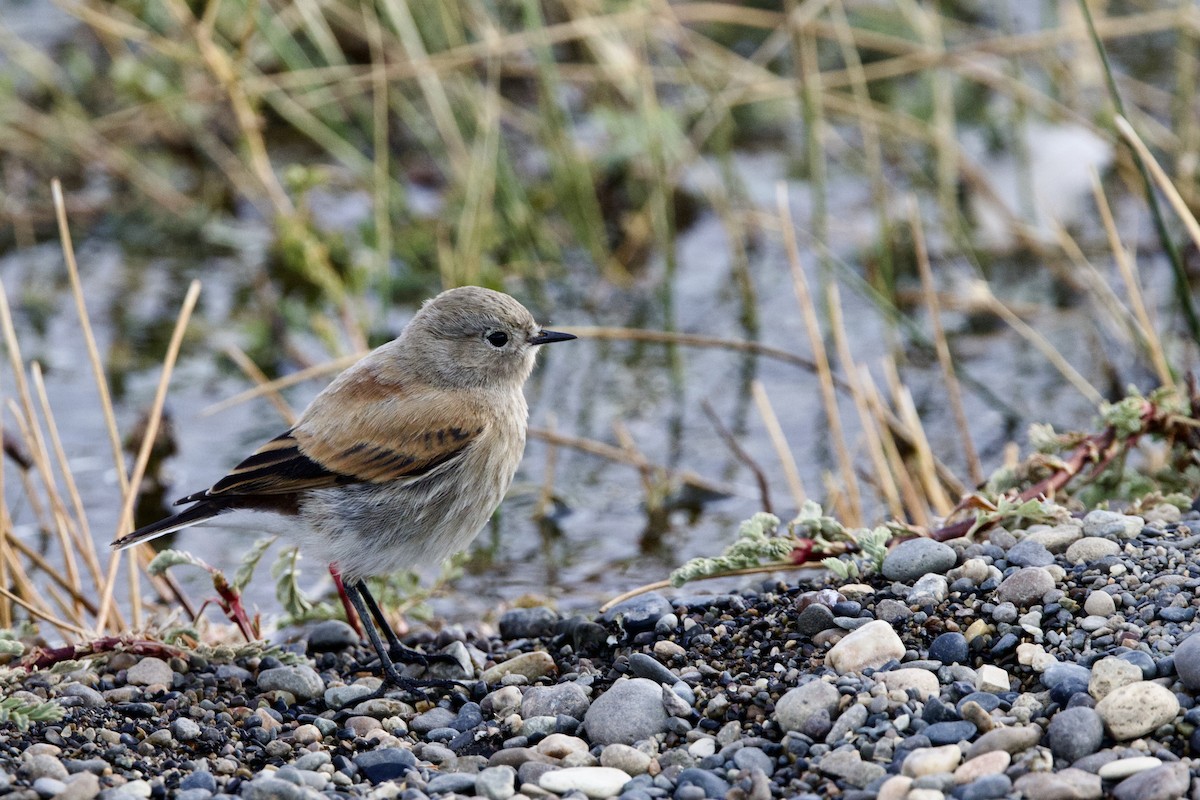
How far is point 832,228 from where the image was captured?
8992 millimetres

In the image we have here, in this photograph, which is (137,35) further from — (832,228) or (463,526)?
(832,228)

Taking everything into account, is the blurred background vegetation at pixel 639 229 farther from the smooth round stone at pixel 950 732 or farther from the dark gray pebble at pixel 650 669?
the smooth round stone at pixel 950 732

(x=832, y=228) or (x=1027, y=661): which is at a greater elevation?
(x=832, y=228)

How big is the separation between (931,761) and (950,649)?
1.90 ft

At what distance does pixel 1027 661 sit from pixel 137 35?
522cm

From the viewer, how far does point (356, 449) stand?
4730mm

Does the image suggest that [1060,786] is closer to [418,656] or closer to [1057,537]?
[1057,537]

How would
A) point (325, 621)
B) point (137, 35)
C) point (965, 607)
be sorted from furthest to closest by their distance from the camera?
point (137, 35), point (325, 621), point (965, 607)

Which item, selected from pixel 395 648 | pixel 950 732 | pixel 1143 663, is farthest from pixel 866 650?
pixel 395 648

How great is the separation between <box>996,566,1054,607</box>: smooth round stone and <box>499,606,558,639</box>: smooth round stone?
150cm

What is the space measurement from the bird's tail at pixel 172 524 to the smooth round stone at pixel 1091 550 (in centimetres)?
254

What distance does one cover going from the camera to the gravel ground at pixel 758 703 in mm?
3354

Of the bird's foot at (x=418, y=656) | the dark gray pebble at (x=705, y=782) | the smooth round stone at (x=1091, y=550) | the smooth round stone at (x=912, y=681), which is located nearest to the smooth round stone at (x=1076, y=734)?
the smooth round stone at (x=912, y=681)

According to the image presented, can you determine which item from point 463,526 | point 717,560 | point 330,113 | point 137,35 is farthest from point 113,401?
point 717,560
